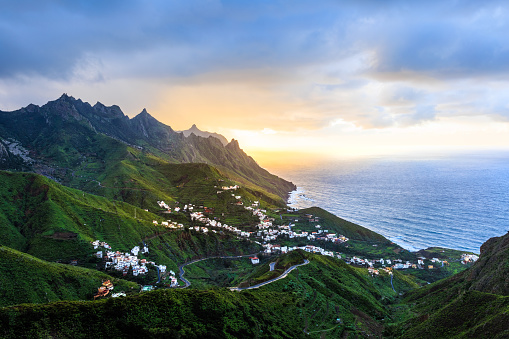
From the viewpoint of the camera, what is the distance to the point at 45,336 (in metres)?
31.9

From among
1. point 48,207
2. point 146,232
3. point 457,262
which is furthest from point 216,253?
point 457,262

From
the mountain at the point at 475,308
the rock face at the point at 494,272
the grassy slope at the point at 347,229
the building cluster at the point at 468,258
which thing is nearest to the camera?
the mountain at the point at 475,308

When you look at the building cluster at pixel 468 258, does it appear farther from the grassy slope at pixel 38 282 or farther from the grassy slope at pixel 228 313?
the grassy slope at pixel 38 282

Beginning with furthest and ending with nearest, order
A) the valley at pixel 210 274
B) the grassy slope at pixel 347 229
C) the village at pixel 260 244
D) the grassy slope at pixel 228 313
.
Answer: the grassy slope at pixel 347 229 < the village at pixel 260 244 < the valley at pixel 210 274 < the grassy slope at pixel 228 313

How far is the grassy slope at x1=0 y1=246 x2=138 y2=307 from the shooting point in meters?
56.9

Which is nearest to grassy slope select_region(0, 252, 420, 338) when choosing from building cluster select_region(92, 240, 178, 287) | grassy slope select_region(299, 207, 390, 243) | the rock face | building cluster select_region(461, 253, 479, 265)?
the rock face

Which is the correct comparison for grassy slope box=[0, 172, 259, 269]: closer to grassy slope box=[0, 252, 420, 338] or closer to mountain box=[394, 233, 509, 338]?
grassy slope box=[0, 252, 420, 338]

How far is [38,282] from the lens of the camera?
2379 inches

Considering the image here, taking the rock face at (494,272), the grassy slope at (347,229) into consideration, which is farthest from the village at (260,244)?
the rock face at (494,272)

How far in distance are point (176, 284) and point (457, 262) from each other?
125 m

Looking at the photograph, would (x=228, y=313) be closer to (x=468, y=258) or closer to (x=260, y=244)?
(x=260, y=244)

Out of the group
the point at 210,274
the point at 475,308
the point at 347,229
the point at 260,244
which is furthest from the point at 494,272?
the point at 347,229

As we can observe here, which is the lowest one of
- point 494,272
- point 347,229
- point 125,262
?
point 347,229

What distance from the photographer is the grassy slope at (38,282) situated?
56.9 m
